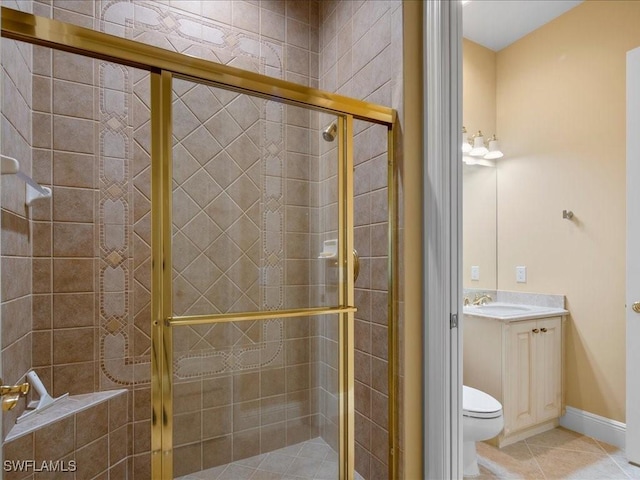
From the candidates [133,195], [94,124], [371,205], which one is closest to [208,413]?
[371,205]

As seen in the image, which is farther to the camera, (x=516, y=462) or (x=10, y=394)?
(x=516, y=462)

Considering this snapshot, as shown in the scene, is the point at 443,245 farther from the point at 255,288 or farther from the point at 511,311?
the point at 511,311

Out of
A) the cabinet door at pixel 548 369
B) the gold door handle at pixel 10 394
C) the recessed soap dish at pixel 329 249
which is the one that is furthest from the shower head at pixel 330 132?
the cabinet door at pixel 548 369

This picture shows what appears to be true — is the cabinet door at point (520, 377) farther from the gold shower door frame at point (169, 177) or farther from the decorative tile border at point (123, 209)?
the decorative tile border at point (123, 209)

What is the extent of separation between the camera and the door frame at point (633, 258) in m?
2.05

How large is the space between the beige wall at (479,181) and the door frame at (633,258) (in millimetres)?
992

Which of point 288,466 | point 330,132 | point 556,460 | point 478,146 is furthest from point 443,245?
point 478,146

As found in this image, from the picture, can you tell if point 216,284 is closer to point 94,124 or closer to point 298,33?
point 94,124

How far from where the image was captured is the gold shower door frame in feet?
3.24

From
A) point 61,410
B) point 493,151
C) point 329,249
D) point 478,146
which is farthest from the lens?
point 493,151

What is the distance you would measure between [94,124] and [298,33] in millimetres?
1272

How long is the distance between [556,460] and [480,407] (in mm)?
712

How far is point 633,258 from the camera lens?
6.81ft

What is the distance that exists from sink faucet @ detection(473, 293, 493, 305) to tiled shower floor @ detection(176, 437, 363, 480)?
194 cm
